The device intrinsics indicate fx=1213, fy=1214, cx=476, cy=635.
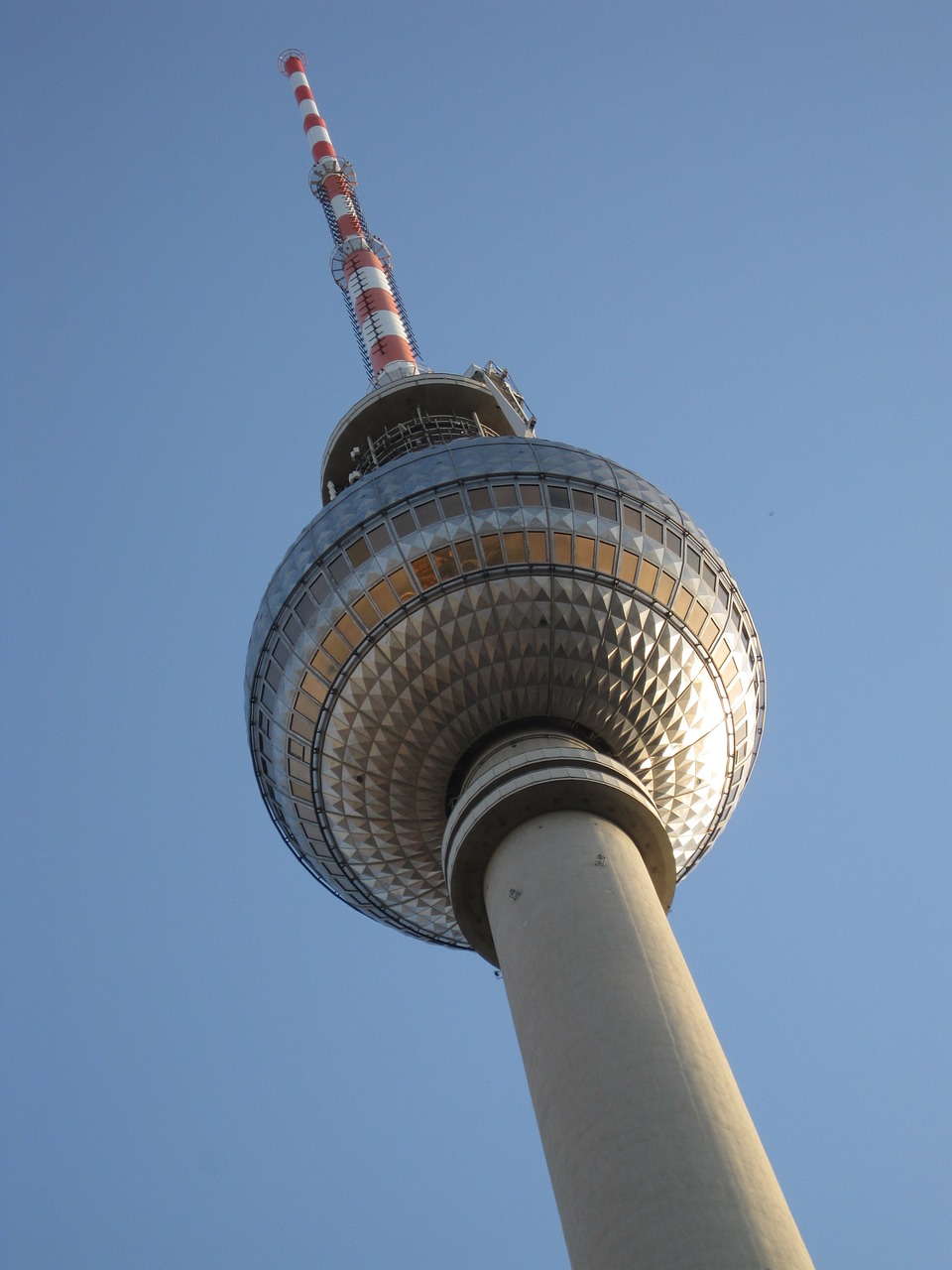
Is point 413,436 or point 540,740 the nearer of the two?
point 540,740

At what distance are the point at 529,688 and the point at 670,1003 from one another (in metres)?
7.63

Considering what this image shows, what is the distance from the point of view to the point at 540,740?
1017 inches

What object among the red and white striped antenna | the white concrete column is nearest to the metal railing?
the red and white striped antenna

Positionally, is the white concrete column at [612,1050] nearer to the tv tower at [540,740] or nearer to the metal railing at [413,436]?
the tv tower at [540,740]

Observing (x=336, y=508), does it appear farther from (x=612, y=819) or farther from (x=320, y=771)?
(x=612, y=819)

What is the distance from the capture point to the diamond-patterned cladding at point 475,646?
85.1 ft

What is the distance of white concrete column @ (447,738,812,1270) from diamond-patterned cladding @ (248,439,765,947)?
2.19m

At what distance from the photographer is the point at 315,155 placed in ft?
174

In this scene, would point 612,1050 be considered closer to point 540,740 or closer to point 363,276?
point 540,740

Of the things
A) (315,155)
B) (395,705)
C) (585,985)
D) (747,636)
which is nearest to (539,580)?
(395,705)

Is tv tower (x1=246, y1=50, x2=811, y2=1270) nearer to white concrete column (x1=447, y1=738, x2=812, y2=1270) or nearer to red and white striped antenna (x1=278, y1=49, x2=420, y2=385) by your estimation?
white concrete column (x1=447, y1=738, x2=812, y2=1270)

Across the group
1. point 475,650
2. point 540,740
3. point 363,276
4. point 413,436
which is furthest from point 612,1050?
point 363,276

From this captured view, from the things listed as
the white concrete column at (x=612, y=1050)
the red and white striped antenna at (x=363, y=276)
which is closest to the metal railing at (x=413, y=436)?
the red and white striped antenna at (x=363, y=276)

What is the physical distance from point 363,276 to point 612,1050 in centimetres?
3193
